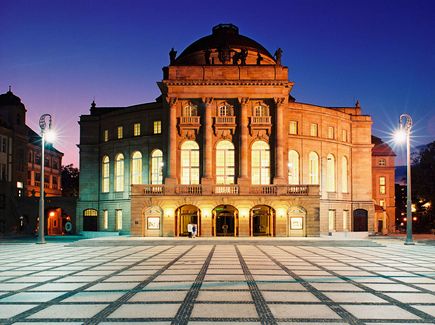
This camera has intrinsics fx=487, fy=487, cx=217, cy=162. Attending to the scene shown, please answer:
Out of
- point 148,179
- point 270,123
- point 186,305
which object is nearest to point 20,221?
point 148,179

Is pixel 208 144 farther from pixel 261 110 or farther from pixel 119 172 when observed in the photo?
pixel 119 172

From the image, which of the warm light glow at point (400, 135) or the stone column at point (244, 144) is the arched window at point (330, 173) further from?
the warm light glow at point (400, 135)

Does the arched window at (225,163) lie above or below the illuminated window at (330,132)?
below

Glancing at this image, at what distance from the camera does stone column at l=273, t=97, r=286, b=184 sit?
182 feet

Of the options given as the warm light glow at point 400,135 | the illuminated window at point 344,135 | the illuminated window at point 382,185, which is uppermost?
the illuminated window at point 344,135

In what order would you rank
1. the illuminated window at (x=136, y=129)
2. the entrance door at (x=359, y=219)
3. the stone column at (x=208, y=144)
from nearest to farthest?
the stone column at (x=208, y=144) → the illuminated window at (x=136, y=129) → the entrance door at (x=359, y=219)

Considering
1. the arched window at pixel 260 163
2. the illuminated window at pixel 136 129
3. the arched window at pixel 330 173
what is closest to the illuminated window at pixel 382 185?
the arched window at pixel 330 173

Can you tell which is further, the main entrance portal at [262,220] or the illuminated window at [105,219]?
the illuminated window at [105,219]

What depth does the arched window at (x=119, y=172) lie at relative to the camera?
66.2m

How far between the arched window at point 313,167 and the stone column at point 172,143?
18.7 meters

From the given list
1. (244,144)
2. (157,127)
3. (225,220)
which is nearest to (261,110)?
(244,144)

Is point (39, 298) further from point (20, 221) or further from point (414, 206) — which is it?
point (414, 206)

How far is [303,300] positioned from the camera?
14.5m

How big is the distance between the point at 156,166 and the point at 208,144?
32.6 feet
